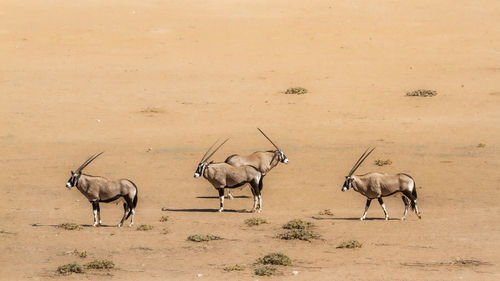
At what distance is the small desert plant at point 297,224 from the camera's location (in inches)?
751

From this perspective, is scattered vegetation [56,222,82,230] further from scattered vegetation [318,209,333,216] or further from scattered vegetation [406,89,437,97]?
scattered vegetation [406,89,437,97]

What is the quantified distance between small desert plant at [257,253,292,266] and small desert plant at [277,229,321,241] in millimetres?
1613

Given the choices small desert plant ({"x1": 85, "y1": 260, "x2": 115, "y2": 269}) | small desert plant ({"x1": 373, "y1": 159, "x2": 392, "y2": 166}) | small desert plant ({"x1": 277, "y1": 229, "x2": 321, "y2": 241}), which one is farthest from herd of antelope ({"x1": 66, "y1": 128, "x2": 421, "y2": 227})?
small desert plant ({"x1": 373, "y1": 159, "x2": 392, "y2": 166})

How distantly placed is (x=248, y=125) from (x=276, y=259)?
15.7 meters

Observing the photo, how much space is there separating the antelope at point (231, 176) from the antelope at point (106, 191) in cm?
203

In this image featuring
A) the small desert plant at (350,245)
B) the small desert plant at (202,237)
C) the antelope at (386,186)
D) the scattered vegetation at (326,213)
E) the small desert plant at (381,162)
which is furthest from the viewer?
the small desert plant at (381,162)

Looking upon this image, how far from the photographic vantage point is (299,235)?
60.2 feet

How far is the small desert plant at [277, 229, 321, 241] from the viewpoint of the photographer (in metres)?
18.4

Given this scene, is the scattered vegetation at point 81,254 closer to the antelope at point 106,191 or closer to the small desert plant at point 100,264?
the small desert plant at point 100,264

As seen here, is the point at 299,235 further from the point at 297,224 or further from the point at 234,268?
the point at 234,268

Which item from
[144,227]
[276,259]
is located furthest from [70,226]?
[276,259]

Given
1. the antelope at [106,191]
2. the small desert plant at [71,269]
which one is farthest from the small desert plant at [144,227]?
the small desert plant at [71,269]

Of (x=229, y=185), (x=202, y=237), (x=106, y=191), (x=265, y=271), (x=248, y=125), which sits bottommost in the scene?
(x=265, y=271)

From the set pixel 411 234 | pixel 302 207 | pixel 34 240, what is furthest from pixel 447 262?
pixel 34 240
